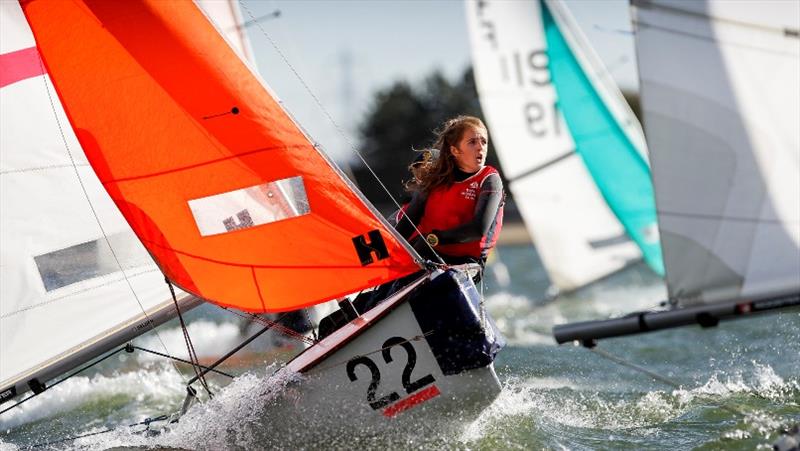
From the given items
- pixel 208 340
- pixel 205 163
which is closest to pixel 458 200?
pixel 205 163

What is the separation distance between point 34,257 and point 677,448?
9.04 ft

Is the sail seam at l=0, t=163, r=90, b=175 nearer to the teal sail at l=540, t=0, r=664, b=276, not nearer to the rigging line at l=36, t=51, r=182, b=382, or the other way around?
the rigging line at l=36, t=51, r=182, b=382

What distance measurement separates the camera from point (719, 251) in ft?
10.6

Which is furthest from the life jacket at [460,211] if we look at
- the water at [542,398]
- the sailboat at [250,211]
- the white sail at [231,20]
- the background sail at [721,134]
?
the white sail at [231,20]

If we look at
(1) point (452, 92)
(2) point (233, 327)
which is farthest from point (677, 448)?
(1) point (452, 92)

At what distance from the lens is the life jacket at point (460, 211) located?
410 centimetres

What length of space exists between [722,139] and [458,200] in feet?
3.79

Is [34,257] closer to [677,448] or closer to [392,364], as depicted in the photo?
[392,364]

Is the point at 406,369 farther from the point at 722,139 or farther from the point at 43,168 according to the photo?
the point at 43,168

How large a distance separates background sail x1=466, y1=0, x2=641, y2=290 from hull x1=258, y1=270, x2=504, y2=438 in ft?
16.9

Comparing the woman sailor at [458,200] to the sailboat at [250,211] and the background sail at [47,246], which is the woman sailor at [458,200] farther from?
the background sail at [47,246]

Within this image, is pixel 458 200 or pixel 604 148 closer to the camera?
pixel 458 200

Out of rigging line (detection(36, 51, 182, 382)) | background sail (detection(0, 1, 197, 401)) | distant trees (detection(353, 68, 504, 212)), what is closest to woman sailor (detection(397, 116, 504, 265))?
background sail (detection(0, 1, 197, 401))

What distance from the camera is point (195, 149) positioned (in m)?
3.80
